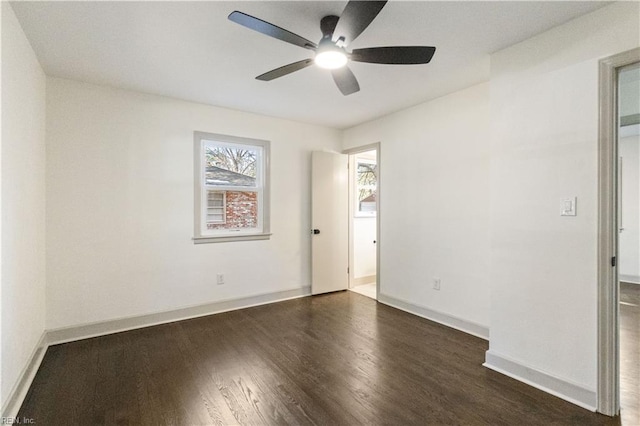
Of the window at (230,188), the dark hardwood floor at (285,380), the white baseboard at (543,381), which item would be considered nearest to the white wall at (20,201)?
the dark hardwood floor at (285,380)

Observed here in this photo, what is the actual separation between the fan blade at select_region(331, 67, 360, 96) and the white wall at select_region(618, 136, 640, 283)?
226 inches

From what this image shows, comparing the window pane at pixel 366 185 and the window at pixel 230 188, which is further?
the window pane at pixel 366 185

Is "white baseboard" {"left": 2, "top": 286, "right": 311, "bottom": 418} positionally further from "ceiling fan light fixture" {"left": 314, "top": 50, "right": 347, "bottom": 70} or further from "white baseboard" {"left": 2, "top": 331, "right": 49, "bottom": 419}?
"ceiling fan light fixture" {"left": 314, "top": 50, "right": 347, "bottom": 70}

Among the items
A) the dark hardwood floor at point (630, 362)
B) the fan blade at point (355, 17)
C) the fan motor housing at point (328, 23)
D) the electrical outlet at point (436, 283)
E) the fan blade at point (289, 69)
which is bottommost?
the dark hardwood floor at point (630, 362)

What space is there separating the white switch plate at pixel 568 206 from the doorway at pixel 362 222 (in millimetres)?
2813

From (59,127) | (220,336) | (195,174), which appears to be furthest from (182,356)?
(59,127)

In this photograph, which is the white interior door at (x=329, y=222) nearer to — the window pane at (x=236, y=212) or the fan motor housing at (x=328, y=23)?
the window pane at (x=236, y=212)

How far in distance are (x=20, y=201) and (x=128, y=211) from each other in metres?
1.13

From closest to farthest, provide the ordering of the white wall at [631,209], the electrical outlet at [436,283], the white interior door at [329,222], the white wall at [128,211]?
the white wall at [128,211]
the electrical outlet at [436,283]
the white interior door at [329,222]
the white wall at [631,209]

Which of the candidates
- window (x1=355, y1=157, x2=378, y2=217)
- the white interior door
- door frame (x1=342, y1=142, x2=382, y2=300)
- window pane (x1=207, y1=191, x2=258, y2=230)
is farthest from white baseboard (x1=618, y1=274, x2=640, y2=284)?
window pane (x1=207, y1=191, x2=258, y2=230)

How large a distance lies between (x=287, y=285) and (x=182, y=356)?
1877 mm

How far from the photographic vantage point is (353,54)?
1959 millimetres

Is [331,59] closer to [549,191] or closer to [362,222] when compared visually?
[549,191]

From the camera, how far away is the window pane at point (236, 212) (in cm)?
387
